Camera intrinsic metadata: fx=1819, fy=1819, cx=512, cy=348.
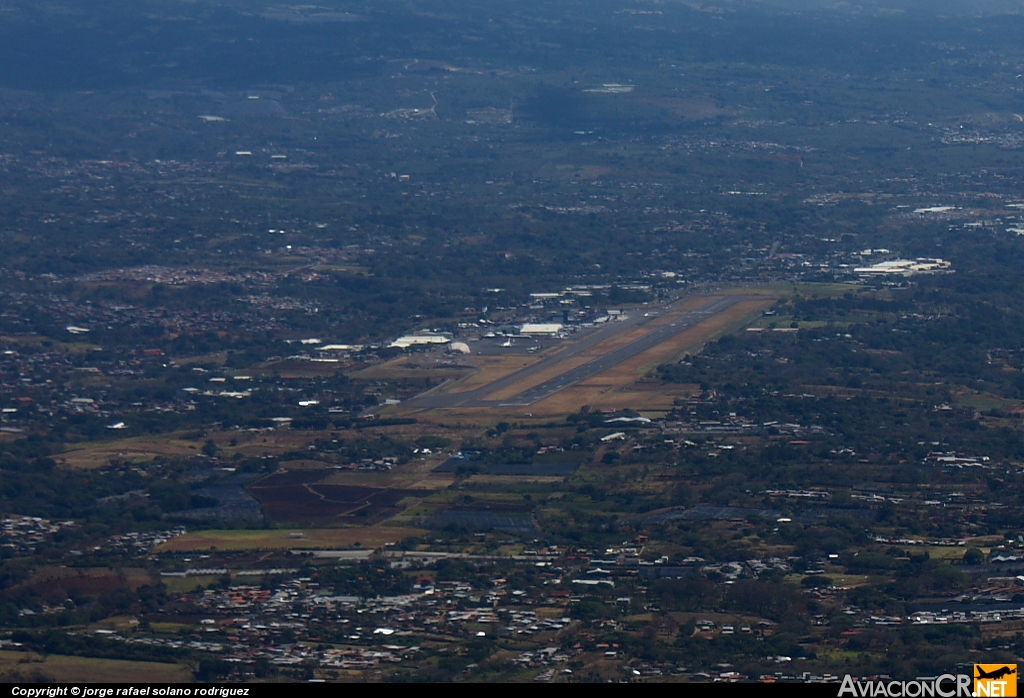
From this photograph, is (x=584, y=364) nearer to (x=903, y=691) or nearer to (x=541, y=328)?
(x=541, y=328)

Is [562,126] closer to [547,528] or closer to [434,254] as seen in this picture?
[434,254]

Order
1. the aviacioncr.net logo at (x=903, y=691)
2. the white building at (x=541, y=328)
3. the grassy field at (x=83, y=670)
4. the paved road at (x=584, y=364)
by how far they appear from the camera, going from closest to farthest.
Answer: the aviacioncr.net logo at (x=903, y=691)
the grassy field at (x=83, y=670)
the paved road at (x=584, y=364)
the white building at (x=541, y=328)

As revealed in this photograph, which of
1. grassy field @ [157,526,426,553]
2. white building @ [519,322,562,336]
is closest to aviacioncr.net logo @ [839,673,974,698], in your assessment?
grassy field @ [157,526,426,553]

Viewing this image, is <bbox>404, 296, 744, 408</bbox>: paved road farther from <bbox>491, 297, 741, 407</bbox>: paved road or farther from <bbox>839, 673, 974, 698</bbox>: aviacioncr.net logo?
<bbox>839, 673, 974, 698</bbox>: aviacioncr.net logo

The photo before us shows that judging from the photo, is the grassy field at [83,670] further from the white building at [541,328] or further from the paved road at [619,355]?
the white building at [541,328]

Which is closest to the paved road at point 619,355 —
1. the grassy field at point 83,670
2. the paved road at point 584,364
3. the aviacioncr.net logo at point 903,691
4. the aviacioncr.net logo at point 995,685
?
the paved road at point 584,364

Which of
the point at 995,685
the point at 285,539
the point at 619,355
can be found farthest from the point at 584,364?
the point at 995,685

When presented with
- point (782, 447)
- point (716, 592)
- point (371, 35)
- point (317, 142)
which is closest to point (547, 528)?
point (716, 592)

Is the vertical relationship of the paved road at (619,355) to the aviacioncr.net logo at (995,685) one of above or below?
below
